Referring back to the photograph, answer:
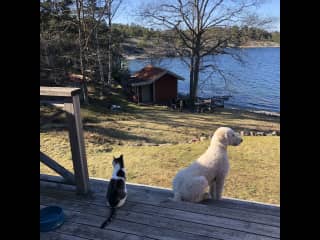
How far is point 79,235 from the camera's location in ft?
9.00

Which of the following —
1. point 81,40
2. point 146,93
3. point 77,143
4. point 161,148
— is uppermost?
point 81,40

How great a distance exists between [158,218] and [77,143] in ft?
3.63

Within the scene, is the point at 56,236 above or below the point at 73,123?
below

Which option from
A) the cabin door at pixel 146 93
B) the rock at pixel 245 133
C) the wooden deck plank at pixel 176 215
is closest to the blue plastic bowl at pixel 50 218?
the wooden deck plank at pixel 176 215

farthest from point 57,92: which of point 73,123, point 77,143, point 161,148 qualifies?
point 161,148

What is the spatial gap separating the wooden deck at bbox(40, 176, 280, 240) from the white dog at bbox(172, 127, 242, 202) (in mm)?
134

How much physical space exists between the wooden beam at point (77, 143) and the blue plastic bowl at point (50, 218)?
0.49m

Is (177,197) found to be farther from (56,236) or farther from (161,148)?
(161,148)

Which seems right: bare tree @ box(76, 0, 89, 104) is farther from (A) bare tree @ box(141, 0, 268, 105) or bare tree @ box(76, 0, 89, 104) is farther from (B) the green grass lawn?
(A) bare tree @ box(141, 0, 268, 105)

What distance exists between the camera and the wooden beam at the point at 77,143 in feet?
10.4

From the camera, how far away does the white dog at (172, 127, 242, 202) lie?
11.3 feet

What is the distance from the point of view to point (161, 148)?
9.49 m
